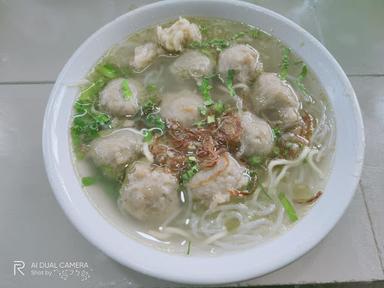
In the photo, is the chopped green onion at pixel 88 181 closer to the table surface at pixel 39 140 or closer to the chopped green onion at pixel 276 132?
the table surface at pixel 39 140

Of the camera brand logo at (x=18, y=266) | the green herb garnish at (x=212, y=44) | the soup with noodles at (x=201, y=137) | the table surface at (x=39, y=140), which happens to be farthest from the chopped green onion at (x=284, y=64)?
the camera brand logo at (x=18, y=266)

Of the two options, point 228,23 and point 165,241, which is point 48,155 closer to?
point 165,241

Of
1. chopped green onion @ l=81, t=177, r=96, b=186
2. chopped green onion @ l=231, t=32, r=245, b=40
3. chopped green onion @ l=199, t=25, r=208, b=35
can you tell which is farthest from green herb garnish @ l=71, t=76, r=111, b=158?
chopped green onion @ l=231, t=32, r=245, b=40

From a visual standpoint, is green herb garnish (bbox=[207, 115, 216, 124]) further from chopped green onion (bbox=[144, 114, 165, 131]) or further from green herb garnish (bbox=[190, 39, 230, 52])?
green herb garnish (bbox=[190, 39, 230, 52])

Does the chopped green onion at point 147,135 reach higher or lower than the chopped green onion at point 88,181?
higher

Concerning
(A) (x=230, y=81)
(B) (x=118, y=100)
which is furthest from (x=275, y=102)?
(B) (x=118, y=100)

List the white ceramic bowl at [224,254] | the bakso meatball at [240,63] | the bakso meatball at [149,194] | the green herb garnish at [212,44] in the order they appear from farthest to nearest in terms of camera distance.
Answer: the green herb garnish at [212,44], the bakso meatball at [240,63], the bakso meatball at [149,194], the white ceramic bowl at [224,254]
